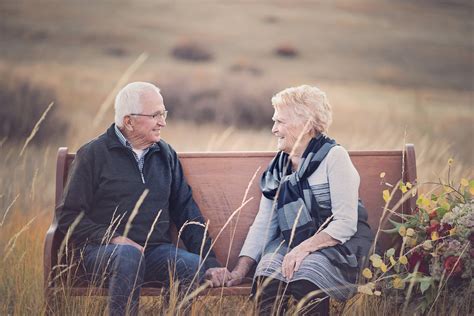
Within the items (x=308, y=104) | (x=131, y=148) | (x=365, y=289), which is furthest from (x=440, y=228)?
(x=131, y=148)

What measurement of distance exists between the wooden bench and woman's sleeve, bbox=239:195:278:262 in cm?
23

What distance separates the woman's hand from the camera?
3.77m

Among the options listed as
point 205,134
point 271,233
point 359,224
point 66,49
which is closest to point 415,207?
point 359,224

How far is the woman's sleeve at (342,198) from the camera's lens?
12.6 ft

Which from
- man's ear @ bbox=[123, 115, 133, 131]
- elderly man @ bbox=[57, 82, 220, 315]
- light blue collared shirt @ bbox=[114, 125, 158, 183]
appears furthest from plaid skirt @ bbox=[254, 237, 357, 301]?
man's ear @ bbox=[123, 115, 133, 131]

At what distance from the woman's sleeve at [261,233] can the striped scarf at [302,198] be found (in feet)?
0.31

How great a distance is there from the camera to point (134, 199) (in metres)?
4.11

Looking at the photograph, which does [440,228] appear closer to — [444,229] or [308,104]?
[444,229]

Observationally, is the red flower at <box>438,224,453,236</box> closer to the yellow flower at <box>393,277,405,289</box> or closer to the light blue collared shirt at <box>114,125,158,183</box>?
the yellow flower at <box>393,277,405,289</box>

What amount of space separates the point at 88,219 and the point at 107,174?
0.83 ft

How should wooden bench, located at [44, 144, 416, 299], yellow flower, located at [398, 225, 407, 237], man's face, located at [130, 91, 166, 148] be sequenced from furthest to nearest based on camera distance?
1. wooden bench, located at [44, 144, 416, 299]
2. man's face, located at [130, 91, 166, 148]
3. yellow flower, located at [398, 225, 407, 237]

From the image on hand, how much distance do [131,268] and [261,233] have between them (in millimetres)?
762

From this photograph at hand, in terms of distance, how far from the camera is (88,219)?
158 inches

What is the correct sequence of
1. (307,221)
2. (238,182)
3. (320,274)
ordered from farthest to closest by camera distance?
(238,182)
(307,221)
(320,274)
